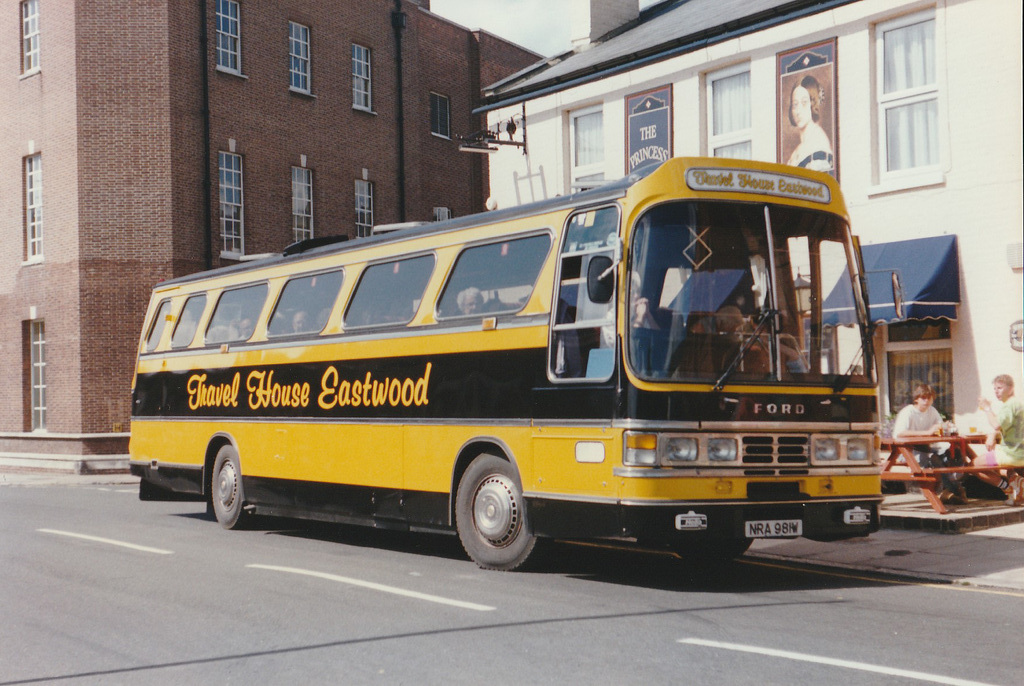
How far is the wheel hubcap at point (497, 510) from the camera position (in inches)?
381

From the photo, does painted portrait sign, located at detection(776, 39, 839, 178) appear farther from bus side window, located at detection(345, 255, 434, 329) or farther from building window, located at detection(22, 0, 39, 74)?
building window, located at detection(22, 0, 39, 74)

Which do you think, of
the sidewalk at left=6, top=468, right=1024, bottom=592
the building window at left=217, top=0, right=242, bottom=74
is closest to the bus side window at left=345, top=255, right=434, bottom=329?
the sidewalk at left=6, top=468, right=1024, bottom=592

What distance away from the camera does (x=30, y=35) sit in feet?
90.6

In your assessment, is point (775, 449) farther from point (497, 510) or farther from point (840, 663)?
point (840, 663)

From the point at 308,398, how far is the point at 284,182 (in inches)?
700

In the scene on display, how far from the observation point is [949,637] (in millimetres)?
6965

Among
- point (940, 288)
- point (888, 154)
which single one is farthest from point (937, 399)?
point (888, 154)

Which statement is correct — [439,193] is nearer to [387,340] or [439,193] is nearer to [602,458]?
[387,340]

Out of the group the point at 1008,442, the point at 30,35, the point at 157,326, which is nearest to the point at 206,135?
the point at 30,35

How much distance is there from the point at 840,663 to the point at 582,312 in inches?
147

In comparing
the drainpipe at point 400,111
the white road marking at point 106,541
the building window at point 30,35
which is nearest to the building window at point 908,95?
the white road marking at point 106,541

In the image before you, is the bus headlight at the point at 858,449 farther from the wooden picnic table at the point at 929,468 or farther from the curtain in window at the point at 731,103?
the curtain in window at the point at 731,103

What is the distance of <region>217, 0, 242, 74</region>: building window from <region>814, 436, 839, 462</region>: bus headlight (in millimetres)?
22009

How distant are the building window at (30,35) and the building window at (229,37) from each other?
165 inches
